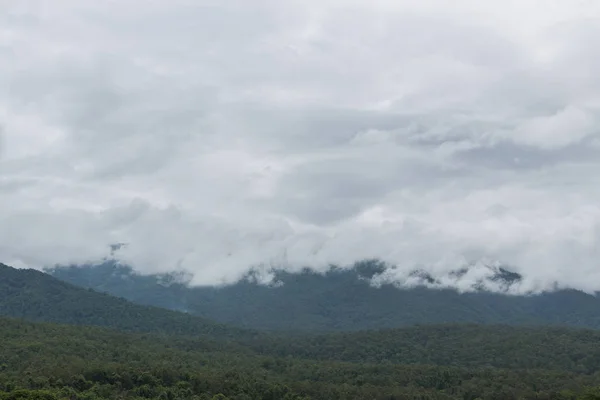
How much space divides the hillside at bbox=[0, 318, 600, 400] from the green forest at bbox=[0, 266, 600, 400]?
0.21m

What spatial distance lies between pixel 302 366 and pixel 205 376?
37123 mm

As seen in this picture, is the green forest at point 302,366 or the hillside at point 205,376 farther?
the green forest at point 302,366

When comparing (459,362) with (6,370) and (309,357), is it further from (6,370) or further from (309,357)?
(6,370)

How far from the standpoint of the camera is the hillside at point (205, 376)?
321 feet

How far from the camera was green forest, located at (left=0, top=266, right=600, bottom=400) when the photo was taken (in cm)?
10119

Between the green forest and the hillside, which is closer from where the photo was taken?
the hillside

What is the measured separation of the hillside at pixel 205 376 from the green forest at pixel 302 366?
0.21 meters

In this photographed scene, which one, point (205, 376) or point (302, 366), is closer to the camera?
point (205, 376)

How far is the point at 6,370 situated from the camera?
10444cm

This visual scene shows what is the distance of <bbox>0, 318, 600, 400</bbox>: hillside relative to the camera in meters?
97.9

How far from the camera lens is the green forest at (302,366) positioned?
101 metres

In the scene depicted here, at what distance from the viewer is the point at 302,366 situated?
142625 mm

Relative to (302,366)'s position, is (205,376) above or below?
below

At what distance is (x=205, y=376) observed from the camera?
109562 millimetres
